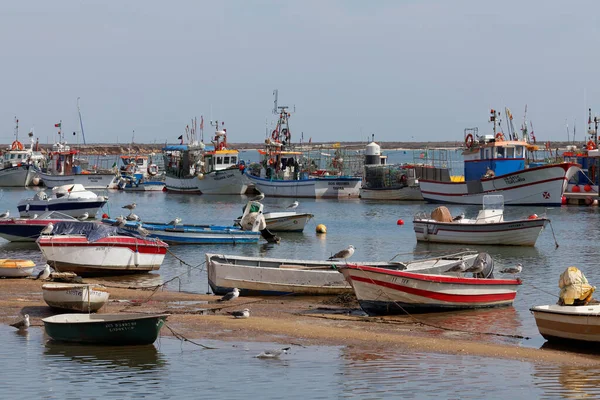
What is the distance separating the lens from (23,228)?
35.4 m

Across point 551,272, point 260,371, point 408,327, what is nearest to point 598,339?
point 408,327

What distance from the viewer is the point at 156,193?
266ft

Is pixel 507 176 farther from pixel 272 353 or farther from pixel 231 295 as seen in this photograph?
pixel 272 353

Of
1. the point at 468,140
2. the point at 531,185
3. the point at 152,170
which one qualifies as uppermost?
Result: the point at 468,140

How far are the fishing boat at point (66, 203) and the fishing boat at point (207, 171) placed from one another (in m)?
26.6

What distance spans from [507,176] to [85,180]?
128 ft

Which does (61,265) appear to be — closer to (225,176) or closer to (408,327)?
(408,327)

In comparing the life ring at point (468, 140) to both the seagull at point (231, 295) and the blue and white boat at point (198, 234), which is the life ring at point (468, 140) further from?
the seagull at point (231, 295)

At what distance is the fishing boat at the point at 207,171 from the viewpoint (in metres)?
74.3

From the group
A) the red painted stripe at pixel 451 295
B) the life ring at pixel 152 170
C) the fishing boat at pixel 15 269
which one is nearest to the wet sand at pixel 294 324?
the red painted stripe at pixel 451 295

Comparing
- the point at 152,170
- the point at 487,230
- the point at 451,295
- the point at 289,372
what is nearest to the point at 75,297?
the point at 289,372

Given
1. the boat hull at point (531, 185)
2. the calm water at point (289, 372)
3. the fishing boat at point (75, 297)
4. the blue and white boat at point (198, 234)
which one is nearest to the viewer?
the calm water at point (289, 372)

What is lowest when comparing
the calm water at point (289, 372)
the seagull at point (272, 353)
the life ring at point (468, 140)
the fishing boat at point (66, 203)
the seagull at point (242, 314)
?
the calm water at point (289, 372)

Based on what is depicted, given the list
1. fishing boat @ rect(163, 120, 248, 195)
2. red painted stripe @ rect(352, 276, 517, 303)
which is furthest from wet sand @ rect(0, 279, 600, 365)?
fishing boat @ rect(163, 120, 248, 195)
